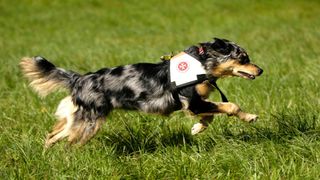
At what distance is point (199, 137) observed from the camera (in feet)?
16.8

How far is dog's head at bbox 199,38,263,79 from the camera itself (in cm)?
489

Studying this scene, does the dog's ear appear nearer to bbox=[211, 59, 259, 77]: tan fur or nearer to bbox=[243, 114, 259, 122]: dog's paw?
bbox=[211, 59, 259, 77]: tan fur

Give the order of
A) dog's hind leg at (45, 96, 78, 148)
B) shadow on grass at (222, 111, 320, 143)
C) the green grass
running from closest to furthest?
the green grass < shadow on grass at (222, 111, 320, 143) < dog's hind leg at (45, 96, 78, 148)

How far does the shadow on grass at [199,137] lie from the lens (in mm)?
4766

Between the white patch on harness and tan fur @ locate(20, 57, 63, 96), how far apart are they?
4.07 ft

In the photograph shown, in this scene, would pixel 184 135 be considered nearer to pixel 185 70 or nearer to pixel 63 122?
pixel 185 70

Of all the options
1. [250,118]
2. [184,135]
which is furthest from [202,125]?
[250,118]

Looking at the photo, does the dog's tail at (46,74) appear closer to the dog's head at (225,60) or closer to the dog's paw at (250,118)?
the dog's head at (225,60)

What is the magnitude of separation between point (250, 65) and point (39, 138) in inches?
84.7

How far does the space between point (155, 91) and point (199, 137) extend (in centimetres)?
64

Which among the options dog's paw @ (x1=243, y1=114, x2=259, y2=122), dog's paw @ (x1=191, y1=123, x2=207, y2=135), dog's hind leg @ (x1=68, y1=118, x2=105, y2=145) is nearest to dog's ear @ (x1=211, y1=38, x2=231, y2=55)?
dog's paw @ (x1=243, y1=114, x2=259, y2=122)

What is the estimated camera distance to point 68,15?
22641 mm

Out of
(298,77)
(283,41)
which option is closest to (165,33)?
(283,41)

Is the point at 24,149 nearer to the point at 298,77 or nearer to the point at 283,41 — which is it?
the point at 298,77
